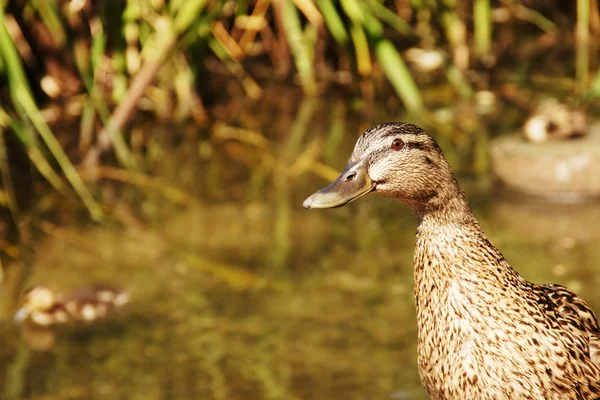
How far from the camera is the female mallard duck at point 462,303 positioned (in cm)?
244

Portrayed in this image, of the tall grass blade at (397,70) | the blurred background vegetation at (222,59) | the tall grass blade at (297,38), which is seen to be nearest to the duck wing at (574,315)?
the blurred background vegetation at (222,59)

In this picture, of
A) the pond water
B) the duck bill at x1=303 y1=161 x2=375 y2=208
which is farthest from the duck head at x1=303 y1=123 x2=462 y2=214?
the pond water

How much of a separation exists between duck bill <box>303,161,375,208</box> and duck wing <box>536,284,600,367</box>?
553mm

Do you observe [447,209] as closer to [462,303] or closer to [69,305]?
[462,303]

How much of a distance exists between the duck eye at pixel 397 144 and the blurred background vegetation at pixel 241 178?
4.81 feet

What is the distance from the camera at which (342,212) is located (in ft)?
17.6

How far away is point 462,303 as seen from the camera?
2.47 m

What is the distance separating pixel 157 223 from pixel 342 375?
1.61 metres

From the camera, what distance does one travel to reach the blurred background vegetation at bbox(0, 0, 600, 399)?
4070 mm

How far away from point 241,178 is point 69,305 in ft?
5.12

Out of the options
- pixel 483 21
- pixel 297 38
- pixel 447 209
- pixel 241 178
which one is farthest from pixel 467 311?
pixel 483 21

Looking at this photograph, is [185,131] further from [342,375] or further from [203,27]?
[342,375]

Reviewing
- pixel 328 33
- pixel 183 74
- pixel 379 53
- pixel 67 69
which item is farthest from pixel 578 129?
pixel 67 69

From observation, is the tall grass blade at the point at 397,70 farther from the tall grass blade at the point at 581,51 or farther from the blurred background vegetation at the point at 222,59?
the tall grass blade at the point at 581,51
